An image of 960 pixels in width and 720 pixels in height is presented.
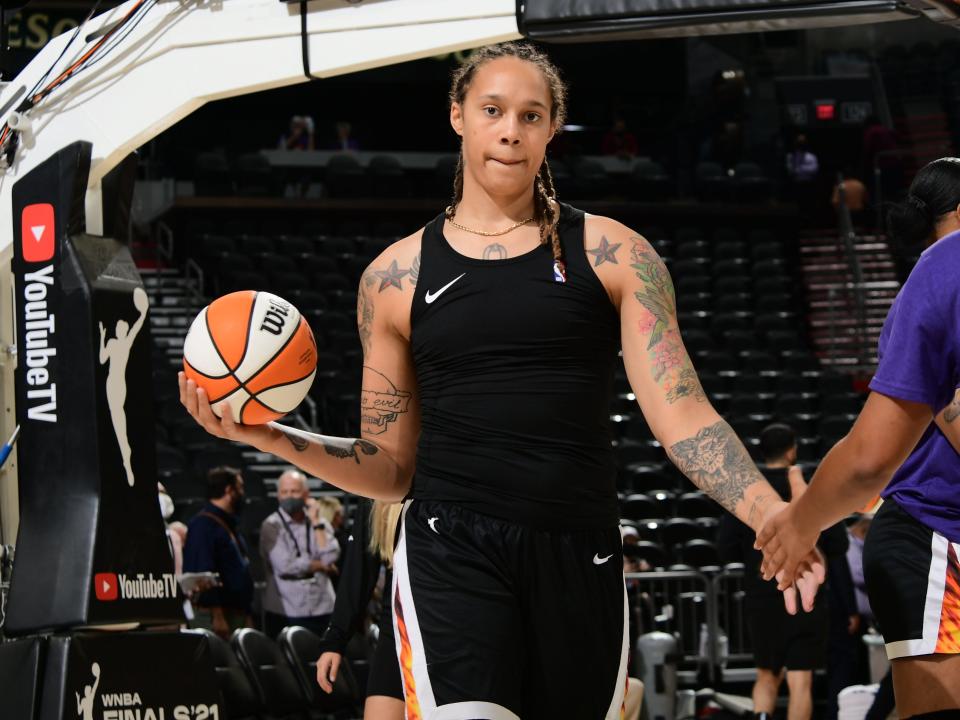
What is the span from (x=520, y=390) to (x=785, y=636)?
596cm

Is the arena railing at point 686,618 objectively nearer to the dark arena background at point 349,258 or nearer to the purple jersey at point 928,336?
the dark arena background at point 349,258

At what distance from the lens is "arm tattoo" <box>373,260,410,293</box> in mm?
3721

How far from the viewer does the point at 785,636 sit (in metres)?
8.90

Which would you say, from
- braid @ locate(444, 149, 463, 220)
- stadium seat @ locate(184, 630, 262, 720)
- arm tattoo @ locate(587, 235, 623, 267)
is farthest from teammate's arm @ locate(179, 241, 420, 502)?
stadium seat @ locate(184, 630, 262, 720)

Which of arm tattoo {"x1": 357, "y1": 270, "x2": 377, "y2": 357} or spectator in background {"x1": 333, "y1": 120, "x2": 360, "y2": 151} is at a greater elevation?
spectator in background {"x1": 333, "y1": 120, "x2": 360, "y2": 151}

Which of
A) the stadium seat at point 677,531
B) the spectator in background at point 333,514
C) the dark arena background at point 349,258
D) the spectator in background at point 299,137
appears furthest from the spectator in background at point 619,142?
Result: the spectator in background at point 333,514

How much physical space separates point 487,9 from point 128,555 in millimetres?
2561

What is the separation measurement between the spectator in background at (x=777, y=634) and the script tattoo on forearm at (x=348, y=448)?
206 inches

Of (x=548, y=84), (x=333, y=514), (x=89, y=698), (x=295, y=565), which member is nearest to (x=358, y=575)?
(x=89, y=698)

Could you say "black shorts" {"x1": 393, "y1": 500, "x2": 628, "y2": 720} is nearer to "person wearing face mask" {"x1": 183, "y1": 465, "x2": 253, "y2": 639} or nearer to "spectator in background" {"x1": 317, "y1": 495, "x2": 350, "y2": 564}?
"person wearing face mask" {"x1": 183, "y1": 465, "x2": 253, "y2": 639}

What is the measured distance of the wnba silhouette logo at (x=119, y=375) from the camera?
5746 millimetres

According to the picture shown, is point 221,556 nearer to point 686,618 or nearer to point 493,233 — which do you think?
point 686,618

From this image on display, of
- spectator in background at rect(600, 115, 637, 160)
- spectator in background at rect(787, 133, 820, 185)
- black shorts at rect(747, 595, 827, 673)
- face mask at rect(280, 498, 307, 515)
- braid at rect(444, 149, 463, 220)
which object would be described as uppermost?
spectator in background at rect(600, 115, 637, 160)

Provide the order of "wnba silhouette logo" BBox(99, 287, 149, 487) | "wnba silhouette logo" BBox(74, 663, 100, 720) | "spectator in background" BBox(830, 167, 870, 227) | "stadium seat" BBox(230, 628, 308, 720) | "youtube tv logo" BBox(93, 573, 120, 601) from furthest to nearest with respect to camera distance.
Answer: "spectator in background" BBox(830, 167, 870, 227), "stadium seat" BBox(230, 628, 308, 720), "wnba silhouette logo" BBox(99, 287, 149, 487), "youtube tv logo" BBox(93, 573, 120, 601), "wnba silhouette logo" BBox(74, 663, 100, 720)
